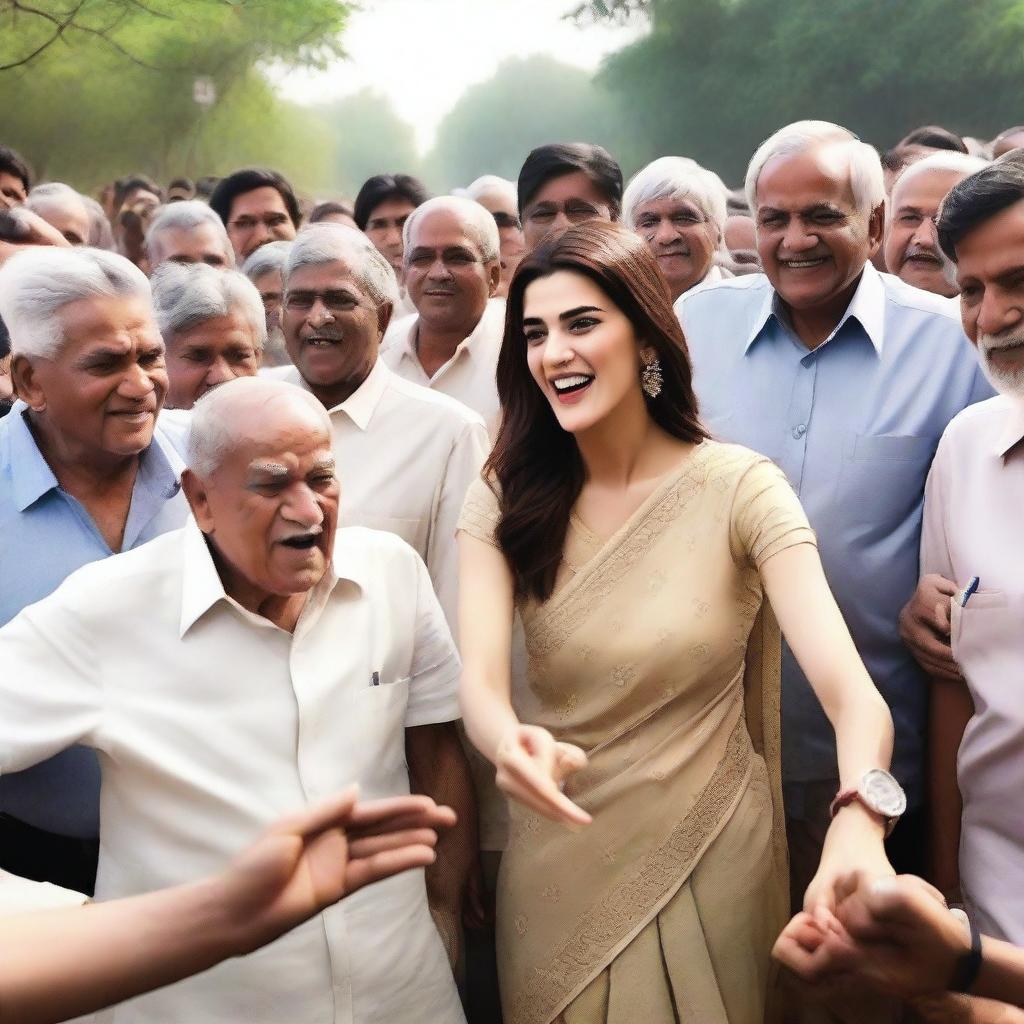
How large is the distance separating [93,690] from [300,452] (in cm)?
50

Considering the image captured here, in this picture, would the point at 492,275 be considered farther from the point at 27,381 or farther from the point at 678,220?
the point at 27,381

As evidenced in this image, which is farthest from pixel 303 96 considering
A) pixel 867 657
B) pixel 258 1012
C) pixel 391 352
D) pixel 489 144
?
pixel 258 1012

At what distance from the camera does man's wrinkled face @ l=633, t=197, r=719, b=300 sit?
14.6ft

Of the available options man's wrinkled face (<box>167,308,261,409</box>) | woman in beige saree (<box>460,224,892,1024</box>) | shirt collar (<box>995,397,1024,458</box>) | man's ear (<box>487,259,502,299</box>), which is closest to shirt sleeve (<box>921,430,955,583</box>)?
shirt collar (<box>995,397,1024,458</box>)

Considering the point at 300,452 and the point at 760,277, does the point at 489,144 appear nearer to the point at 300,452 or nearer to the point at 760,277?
the point at 760,277

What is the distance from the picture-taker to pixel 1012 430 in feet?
8.38

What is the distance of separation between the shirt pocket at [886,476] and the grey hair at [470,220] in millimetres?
1739

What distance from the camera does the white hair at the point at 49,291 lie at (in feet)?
8.87

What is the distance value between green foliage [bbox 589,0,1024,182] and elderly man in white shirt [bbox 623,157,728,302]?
835 cm

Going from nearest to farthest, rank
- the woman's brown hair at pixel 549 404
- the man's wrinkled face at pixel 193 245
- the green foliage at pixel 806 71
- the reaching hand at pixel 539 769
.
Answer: the reaching hand at pixel 539 769 < the woman's brown hair at pixel 549 404 < the man's wrinkled face at pixel 193 245 < the green foliage at pixel 806 71

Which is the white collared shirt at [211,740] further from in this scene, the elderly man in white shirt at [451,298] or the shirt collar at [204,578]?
the elderly man in white shirt at [451,298]

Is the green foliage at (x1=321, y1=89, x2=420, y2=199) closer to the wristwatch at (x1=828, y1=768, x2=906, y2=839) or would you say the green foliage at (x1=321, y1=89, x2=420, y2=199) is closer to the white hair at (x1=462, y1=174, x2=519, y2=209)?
the white hair at (x1=462, y1=174, x2=519, y2=209)

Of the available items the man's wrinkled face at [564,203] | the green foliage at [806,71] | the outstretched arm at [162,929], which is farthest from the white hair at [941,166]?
the green foliage at [806,71]

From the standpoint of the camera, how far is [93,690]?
7.02 feet
